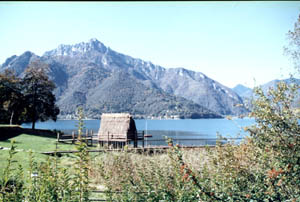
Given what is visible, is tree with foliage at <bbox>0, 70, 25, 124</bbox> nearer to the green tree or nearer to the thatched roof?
the green tree

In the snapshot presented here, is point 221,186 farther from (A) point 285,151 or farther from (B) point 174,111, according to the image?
(B) point 174,111

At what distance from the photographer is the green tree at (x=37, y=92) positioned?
33.9 m

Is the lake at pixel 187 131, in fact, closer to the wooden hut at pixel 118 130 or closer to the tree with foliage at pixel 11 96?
the wooden hut at pixel 118 130

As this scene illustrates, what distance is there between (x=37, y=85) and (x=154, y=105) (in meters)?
155

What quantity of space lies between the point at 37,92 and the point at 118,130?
14.6 metres

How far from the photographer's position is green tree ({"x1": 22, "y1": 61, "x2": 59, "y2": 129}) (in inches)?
1335

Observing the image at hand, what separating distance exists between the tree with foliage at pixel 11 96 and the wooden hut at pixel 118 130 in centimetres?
1184

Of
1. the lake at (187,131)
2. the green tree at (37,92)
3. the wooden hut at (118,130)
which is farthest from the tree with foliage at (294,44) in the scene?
the green tree at (37,92)

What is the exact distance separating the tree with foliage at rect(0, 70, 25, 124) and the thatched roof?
11.7 meters

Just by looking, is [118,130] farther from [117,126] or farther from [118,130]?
[117,126]

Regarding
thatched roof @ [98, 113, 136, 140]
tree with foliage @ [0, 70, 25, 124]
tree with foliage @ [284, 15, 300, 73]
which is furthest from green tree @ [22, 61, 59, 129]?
tree with foliage @ [284, 15, 300, 73]

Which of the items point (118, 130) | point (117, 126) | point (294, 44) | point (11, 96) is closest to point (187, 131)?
point (11, 96)

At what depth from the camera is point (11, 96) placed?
3203cm

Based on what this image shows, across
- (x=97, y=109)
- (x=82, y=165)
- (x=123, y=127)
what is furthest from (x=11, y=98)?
(x=97, y=109)
